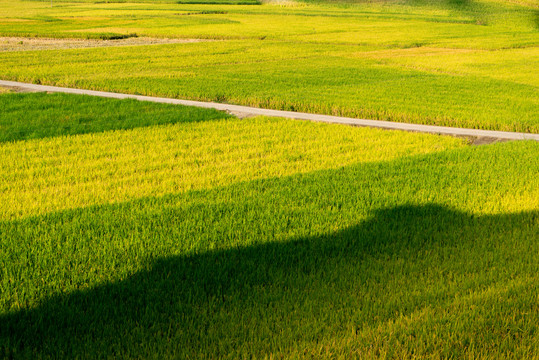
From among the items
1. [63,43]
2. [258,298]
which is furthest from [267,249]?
[63,43]

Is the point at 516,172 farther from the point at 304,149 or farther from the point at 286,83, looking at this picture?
the point at 286,83

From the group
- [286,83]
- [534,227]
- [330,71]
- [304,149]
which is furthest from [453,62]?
[534,227]

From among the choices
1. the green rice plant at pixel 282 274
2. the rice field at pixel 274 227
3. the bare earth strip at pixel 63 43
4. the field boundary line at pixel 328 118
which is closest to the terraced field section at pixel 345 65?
the rice field at pixel 274 227

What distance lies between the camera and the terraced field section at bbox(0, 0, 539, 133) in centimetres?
992

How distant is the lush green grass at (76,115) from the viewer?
929 centimetres

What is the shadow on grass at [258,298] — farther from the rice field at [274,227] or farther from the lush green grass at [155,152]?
the lush green grass at [155,152]

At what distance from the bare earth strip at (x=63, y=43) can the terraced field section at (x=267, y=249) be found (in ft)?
73.8

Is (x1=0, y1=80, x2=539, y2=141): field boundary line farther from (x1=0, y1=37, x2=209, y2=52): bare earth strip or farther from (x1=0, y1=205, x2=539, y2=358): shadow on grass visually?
(x1=0, y1=37, x2=209, y2=52): bare earth strip

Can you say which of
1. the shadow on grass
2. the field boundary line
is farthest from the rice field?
the field boundary line

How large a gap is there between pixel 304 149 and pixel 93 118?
4327 mm

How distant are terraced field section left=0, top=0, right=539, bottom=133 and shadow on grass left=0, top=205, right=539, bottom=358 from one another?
1.66 metres

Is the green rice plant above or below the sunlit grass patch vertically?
above

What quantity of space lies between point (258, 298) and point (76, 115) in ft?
26.5

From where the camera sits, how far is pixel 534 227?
488cm
